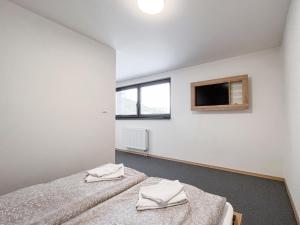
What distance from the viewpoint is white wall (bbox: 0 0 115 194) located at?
1673mm

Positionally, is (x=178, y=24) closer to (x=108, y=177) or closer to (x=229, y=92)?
(x=229, y=92)

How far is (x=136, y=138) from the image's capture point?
4.52 metres

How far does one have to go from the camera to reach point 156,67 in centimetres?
380

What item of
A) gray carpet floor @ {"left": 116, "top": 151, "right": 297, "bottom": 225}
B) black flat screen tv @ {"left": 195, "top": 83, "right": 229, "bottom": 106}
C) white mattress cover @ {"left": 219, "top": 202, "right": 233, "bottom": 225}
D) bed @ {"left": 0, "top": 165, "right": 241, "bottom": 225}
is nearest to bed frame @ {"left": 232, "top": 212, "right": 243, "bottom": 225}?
bed @ {"left": 0, "top": 165, "right": 241, "bottom": 225}

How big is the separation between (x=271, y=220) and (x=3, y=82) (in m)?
3.13

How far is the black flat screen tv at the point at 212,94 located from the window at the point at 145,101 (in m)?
0.86

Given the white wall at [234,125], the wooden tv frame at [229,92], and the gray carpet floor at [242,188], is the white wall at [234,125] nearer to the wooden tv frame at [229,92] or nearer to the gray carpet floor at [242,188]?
the wooden tv frame at [229,92]

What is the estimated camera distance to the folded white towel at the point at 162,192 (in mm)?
1068

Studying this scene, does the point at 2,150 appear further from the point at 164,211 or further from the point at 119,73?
the point at 119,73

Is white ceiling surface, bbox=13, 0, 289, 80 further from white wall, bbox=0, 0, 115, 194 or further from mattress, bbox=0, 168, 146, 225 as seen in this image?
mattress, bbox=0, 168, 146, 225

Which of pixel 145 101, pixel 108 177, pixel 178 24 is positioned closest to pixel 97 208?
pixel 108 177

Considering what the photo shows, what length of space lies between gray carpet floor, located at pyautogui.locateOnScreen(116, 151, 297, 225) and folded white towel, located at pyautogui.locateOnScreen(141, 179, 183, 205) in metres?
1.04

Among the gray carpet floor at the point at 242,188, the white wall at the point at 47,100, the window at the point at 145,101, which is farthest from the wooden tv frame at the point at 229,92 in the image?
the white wall at the point at 47,100

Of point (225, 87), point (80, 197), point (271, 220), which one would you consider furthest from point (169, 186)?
point (225, 87)
